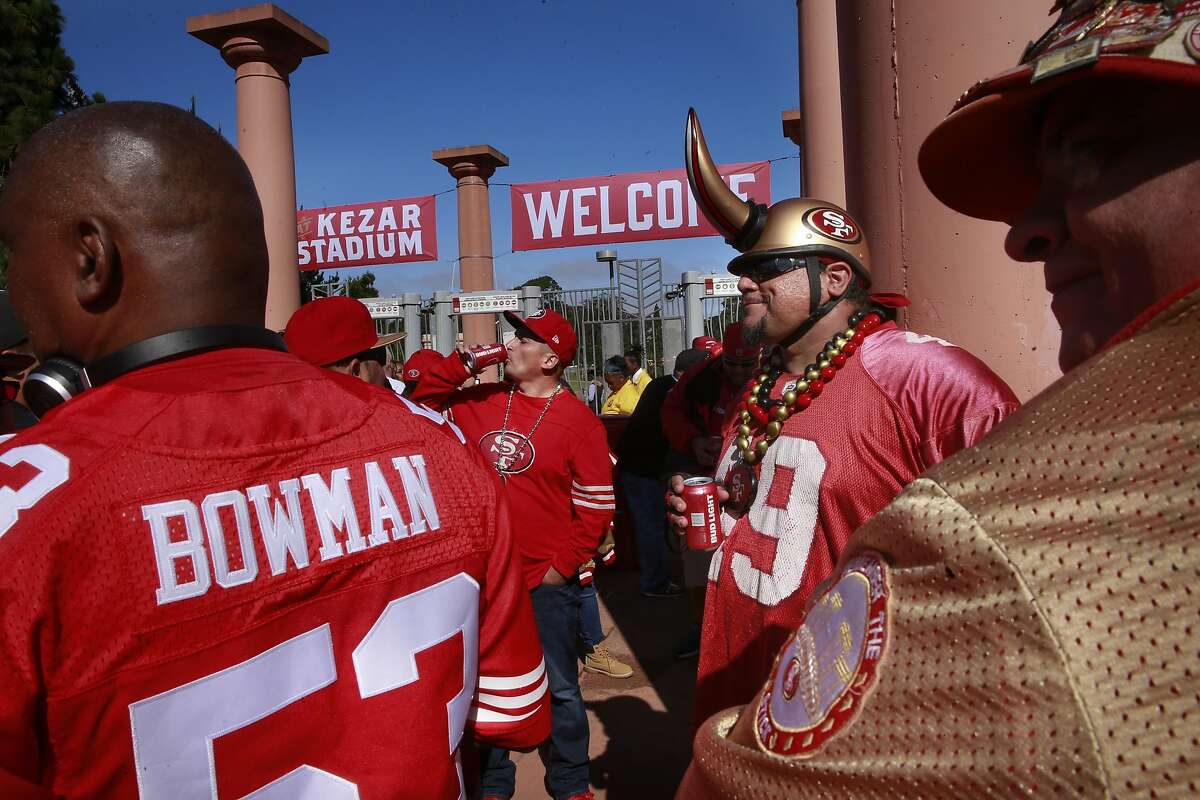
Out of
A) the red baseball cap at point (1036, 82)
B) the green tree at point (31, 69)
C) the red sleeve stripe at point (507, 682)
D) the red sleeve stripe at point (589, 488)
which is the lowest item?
the red sleeve stripe at point (507, 682)

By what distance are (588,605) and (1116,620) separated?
4569mm

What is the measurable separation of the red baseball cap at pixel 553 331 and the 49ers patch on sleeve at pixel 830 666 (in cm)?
345

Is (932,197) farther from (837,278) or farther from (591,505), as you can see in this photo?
(591,505)

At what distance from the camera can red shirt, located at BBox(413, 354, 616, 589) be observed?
3.68m

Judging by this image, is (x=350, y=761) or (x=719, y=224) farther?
(x=719, y=224)

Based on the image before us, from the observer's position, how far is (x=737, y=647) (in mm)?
2213

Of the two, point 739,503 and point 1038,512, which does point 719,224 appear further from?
point 1038,512

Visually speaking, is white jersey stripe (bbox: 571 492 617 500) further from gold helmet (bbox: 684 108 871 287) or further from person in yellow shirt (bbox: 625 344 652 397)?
person in yellow shirt (bbox: 625 344 652 397)

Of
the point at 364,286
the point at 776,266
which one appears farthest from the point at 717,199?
the point at 364,286

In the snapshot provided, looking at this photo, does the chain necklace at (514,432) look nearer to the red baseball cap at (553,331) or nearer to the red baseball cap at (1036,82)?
the red baseball cap at (553,331)

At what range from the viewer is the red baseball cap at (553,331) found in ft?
13.4

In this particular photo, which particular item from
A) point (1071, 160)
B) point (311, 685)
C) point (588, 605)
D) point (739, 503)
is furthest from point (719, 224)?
point (588, 605)

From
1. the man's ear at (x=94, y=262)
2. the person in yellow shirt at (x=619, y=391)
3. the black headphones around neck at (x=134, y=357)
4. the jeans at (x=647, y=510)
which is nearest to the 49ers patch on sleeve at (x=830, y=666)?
the black headphones around neck at (x=134, y=357)

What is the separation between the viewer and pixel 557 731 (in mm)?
3457
